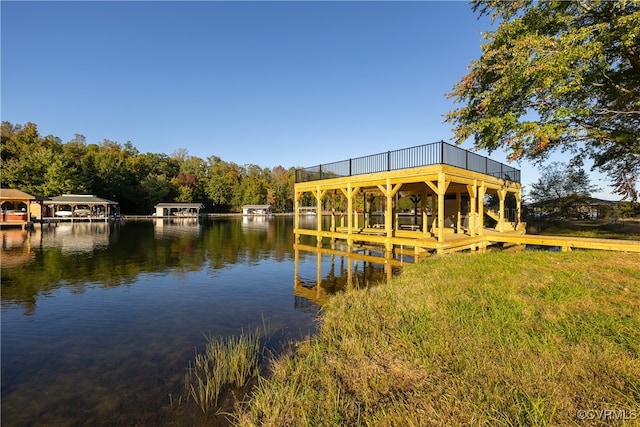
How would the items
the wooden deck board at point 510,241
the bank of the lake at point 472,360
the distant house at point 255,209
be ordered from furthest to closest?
the distant house at point 255,209, the wooden deck board at point 510,241, the bank of the lake at point 472,360

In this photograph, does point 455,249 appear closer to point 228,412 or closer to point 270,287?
point 270,287

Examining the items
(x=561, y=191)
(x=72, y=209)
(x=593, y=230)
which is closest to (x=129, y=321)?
(x=593, y=230)

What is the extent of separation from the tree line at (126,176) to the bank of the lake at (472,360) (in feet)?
243

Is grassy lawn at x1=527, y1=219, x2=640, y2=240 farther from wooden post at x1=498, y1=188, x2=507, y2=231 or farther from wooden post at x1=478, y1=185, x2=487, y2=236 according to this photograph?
wooden post at x1=478, y1=185, x2=487, y2=236

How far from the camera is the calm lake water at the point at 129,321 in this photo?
4.89 m

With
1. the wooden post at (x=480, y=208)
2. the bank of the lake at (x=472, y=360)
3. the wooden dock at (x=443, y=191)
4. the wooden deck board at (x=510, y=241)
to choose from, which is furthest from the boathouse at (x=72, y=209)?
the bank of the lake at (x=472, y=360)

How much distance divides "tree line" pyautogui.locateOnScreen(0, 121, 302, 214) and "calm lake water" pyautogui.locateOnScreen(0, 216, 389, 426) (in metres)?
54.1

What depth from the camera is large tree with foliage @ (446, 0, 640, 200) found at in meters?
9.87

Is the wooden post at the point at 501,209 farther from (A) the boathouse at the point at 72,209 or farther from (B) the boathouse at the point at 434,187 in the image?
(A) the boathouse at the point at 72,209

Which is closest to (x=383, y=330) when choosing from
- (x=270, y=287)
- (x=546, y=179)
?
(x=270, y=287)

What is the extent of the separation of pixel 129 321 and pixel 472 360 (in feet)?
28.3

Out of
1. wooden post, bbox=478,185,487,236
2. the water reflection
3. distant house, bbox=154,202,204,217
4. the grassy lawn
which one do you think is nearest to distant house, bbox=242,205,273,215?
distant house, bbox=154,202,204,217

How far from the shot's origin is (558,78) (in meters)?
10.3

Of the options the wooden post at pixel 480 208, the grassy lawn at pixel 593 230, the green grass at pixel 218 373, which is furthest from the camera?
the grassy lawn at pixel 593 230
